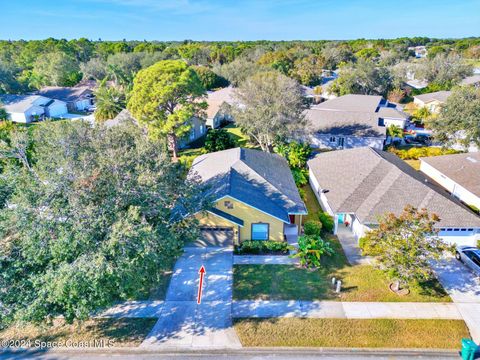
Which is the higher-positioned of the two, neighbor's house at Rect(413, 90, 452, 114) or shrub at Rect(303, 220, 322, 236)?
neighbor's house at Rect(413, 90, 452, 114)

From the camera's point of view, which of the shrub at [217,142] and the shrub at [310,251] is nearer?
the shrub at [310,251]

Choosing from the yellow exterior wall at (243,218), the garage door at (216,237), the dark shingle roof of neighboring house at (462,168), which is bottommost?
the garage door at (216,237)

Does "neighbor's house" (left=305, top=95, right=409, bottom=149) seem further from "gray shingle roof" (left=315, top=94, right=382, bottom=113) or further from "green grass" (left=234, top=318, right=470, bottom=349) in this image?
"green grass" (left=234, top=318, right=470, bottom=349)

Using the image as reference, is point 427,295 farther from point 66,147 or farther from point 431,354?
point 66,147

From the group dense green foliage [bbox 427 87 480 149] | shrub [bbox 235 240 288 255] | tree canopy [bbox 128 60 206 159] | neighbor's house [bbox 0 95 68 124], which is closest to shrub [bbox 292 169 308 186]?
shrub [bbox 235 240 288 255]

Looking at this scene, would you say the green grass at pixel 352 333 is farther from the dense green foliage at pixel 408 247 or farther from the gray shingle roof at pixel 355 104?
the gray shingle roof at pixel 355 104

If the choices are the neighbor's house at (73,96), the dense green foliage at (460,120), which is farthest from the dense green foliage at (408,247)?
the neighbor's house at (73,96)
